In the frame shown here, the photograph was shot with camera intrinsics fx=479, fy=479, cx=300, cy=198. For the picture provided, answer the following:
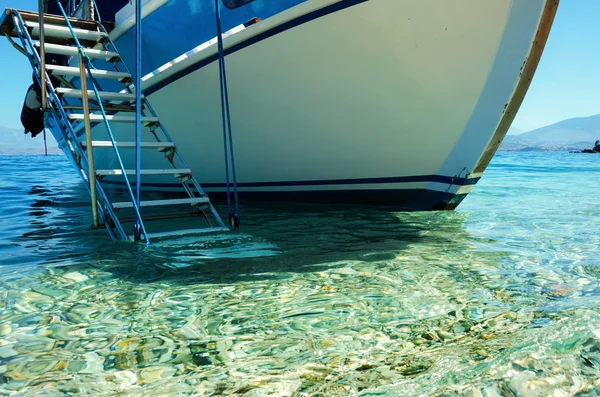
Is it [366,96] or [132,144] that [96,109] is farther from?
[366,96]

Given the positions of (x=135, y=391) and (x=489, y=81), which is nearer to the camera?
(x=135, y=391)

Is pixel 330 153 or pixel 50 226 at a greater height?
pixel 330 153

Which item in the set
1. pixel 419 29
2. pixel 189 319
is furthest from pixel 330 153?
pixel 189 319

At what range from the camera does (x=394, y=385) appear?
153 centimetres

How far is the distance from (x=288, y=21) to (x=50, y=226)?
9.88ft

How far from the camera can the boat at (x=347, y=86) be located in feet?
11.8

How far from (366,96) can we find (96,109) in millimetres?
2603

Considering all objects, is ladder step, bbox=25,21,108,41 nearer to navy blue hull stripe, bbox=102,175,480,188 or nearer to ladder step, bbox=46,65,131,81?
ladder step, bbox=46,65,131,81

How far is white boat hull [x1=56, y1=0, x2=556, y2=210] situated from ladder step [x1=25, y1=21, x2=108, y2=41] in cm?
71

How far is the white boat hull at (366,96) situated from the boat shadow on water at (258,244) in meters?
0.32

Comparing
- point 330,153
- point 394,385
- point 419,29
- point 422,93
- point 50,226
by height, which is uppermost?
point 419,29

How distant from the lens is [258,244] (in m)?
3.70

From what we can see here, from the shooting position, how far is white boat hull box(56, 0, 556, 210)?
3592 mm

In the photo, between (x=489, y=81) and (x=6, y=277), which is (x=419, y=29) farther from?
(x=6, y=277)
